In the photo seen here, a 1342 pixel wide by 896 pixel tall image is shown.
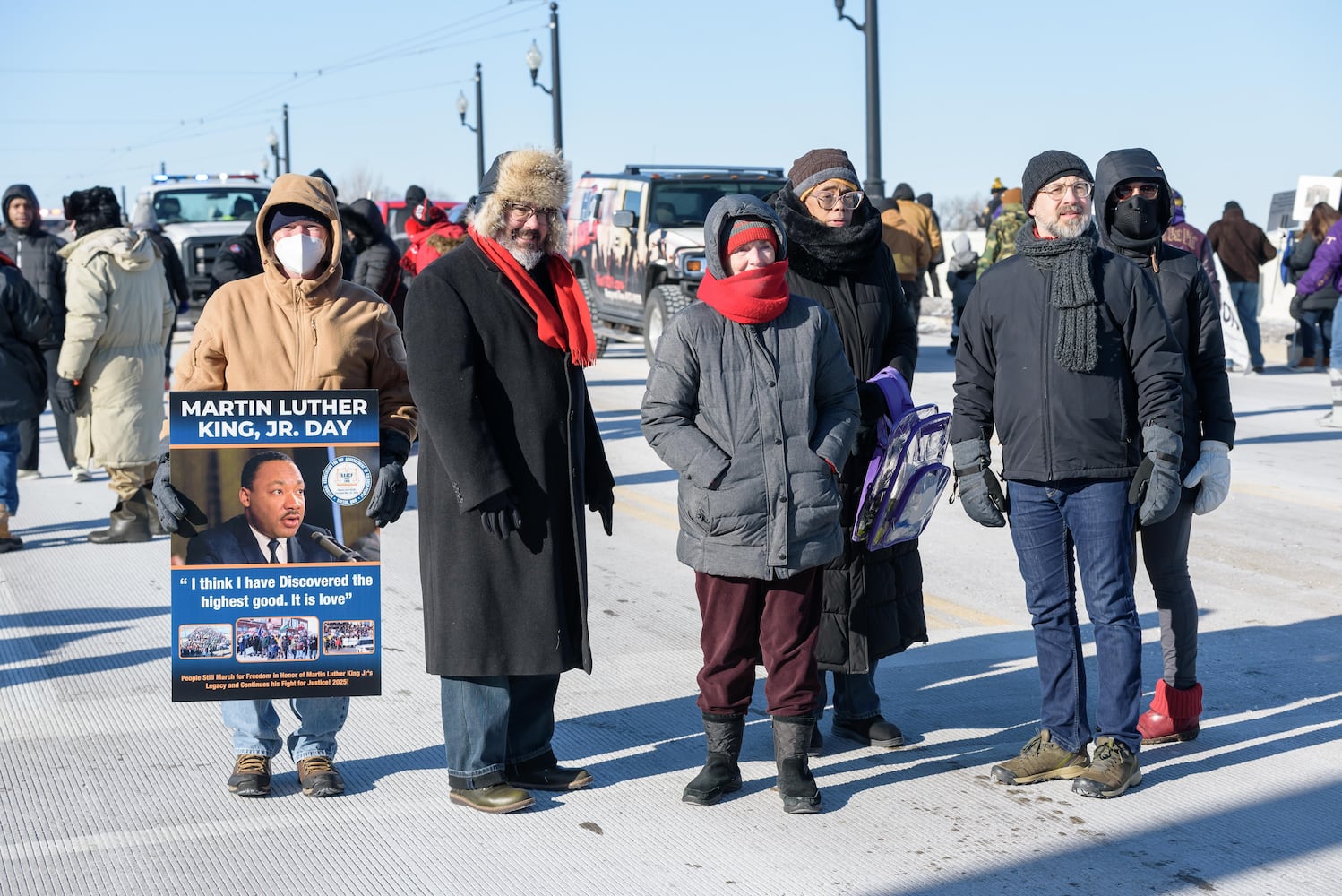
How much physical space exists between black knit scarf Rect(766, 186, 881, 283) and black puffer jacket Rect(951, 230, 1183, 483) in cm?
59

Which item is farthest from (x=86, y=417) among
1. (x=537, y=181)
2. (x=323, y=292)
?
(x=537, y=181)

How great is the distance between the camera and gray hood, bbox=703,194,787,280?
4492mm

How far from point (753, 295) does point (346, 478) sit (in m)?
1.38

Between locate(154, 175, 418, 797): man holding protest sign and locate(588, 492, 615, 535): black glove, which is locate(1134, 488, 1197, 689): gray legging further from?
locate(154, 175, 418, 797): man holding protest sign

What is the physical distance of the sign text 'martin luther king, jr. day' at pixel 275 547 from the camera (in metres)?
4.57

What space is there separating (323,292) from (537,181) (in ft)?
2.57

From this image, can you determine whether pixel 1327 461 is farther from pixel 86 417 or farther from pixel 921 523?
pixel 86 417

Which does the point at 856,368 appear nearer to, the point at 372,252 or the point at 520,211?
the point at 520,211

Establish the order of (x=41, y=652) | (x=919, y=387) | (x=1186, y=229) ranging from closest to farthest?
(x=41, y=652) → (x=1186, y=229) → (x=919, y=387)

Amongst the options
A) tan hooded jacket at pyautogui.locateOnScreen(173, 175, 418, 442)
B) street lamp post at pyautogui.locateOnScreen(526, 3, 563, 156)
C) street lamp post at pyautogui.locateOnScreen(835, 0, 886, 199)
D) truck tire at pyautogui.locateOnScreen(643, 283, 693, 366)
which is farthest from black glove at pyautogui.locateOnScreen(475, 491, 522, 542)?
street lamp post at pyautogui.locateOnScreen(526, 3, 563, 156)

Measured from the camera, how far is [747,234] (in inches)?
176

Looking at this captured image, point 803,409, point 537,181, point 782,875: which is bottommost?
point 782,875

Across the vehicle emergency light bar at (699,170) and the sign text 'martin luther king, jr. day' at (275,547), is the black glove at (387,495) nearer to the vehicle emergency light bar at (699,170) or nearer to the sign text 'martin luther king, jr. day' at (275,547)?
the sign text 'martin luther king, jr. day' at (275,547)

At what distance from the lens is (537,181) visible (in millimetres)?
4523
